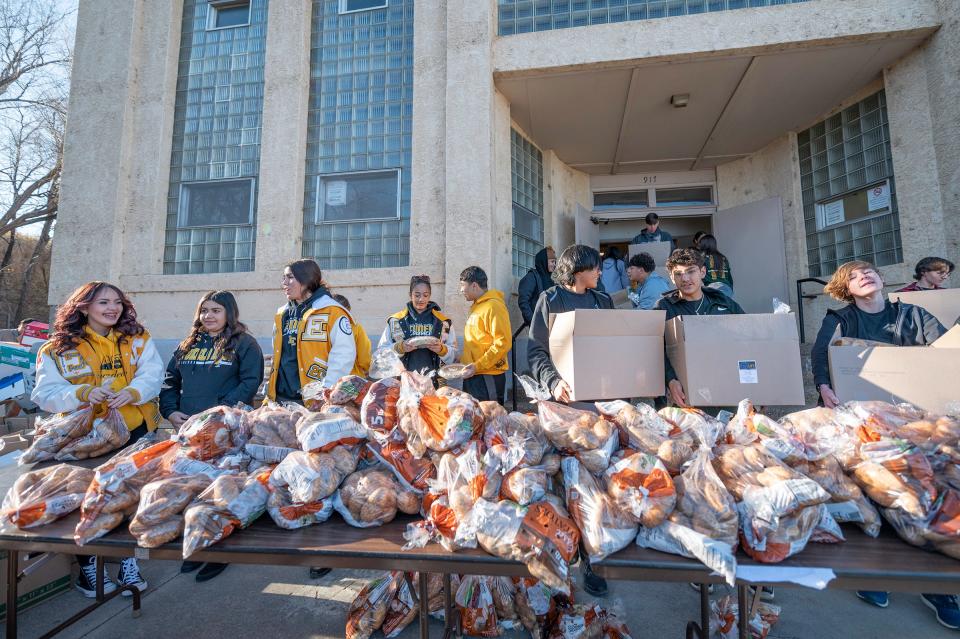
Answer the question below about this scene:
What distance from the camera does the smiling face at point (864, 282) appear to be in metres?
2.67

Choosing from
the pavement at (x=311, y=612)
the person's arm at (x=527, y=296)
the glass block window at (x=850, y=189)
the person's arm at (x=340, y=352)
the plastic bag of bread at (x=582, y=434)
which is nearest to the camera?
the plastic bag of bread at (x=582, y=434)

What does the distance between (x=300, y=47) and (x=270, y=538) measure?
7487mm

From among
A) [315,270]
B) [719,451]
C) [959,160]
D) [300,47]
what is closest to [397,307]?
[315,270]

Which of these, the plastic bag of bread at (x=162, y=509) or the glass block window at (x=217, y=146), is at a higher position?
the glass block window at (x=217, y=146)

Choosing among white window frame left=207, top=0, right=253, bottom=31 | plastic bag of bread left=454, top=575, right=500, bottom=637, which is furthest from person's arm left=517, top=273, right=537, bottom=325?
white window frame left=207, top=0, right=253, bottom=31

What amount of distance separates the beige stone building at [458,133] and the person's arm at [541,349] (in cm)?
303

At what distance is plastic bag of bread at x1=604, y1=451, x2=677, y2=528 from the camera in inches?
54.4

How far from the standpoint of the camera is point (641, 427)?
5.38 feet

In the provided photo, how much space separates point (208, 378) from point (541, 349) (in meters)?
2.34

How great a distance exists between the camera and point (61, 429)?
2195mm

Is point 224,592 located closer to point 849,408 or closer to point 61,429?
point 61,429

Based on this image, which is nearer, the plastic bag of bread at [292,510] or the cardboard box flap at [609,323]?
the plastic bag of bread at [292,510]

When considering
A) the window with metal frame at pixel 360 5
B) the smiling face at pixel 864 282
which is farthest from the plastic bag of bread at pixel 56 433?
the window with metal frame at pixel 360 5

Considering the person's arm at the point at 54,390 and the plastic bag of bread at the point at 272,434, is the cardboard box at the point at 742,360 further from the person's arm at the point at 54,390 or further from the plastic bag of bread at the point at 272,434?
the person's arm at the point at 54,390
